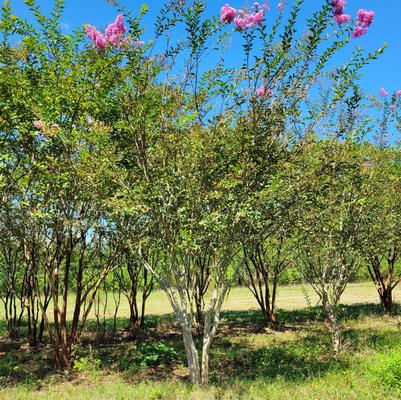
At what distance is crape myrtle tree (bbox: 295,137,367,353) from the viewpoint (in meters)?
8.13

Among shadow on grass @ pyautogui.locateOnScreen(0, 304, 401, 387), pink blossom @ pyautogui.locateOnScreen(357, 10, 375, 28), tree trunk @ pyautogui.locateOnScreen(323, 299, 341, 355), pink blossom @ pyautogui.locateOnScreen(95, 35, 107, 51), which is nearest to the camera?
pink blossom @ pyautogui.locateOnScreen(357, 10, 375, 28)

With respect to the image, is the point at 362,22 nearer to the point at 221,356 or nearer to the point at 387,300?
the point at 221,356

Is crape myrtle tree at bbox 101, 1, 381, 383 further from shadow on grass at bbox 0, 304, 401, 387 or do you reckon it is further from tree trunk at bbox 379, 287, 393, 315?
tree trunk at bbox 379, 287, 393, 315

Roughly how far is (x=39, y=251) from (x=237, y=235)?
6.37 metres

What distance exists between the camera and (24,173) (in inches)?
406

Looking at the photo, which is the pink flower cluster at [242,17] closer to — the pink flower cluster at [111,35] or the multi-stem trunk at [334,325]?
the pink flower cluster at [111,35]

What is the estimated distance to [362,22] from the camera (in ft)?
19.2

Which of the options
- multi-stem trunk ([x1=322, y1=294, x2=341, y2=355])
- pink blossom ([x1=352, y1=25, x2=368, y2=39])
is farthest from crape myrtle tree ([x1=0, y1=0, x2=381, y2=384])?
multi-stem trunk ([x1=322, y1=294, x2=341, y2=355])

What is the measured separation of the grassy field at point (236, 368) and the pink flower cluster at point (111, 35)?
6060mm

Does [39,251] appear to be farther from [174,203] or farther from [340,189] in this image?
[340,189]

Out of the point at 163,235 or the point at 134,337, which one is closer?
the point at 163,235

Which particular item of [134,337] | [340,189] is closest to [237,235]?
[340,189]

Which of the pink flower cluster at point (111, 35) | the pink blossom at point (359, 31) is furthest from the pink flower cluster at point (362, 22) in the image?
the pink flower cluster at point (111, 35)

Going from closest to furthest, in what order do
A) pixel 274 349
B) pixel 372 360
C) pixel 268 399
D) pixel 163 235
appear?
pixel 268 399
pixel 163 235
pixel 372 360
pixel 274 349
